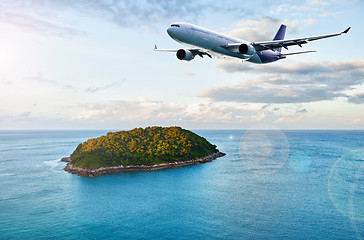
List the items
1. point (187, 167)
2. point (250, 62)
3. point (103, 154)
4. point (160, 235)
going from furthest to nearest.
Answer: point (187, 167)
point (103, 154)
point (160, 235)
point (250, 62)

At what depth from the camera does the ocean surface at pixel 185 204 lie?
5019 cm

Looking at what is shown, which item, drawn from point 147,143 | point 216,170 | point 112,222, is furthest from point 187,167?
point 112,222

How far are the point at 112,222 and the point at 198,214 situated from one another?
1967 centimetres

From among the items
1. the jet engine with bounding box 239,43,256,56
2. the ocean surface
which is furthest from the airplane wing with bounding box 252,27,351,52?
the ocean surface

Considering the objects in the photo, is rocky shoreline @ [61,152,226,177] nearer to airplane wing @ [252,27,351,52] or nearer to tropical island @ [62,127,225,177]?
tropical island @ [62,127,225,177]

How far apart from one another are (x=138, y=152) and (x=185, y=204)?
147 feet

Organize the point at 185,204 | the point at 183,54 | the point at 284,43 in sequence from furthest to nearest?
1. the point at 185,204
2. the point at 183,54
3. the point at 284,43

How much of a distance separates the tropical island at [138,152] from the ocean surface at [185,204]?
19.1ft

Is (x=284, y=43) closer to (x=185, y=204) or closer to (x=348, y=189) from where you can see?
(x=185, y=204)

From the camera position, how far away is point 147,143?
4422 inches

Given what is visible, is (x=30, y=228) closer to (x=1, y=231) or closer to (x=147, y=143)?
(x=1, y=231)

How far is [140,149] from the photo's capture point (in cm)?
10588

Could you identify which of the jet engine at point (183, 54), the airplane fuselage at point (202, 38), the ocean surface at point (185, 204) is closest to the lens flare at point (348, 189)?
the ocean surface at point (185, 204)

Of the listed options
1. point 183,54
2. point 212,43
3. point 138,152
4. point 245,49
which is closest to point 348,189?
point 245,49
